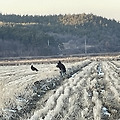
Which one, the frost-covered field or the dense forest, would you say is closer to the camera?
the frost-covered field

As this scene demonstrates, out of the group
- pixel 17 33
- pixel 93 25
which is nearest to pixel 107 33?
pixel 93 25

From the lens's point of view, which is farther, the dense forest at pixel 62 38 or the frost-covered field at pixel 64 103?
the dense forest at pixel 62 38

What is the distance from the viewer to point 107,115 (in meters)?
16.2

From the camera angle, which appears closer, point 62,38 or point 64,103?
point 64,103

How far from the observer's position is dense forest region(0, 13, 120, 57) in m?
123

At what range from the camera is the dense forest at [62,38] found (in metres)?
123

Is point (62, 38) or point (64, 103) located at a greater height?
point (62, 38)

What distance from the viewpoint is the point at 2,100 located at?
2145 cm

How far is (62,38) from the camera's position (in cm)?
16550

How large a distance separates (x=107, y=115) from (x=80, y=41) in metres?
150

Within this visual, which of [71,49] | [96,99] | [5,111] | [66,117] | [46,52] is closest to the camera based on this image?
[66,117]

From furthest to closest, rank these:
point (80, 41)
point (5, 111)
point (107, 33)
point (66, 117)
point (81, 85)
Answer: point (107, 33), point (80, 41), point (81, 85), point (5, 111), point (66, 117)

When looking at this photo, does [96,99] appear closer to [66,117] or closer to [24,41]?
[66,117]

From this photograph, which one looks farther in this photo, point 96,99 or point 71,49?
point 71,49
